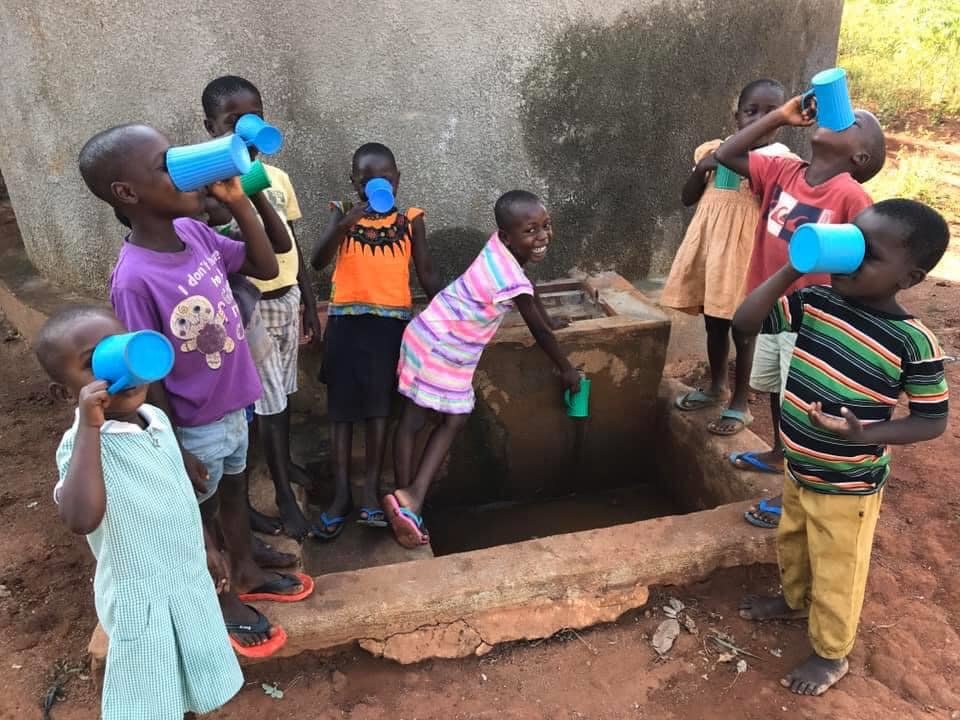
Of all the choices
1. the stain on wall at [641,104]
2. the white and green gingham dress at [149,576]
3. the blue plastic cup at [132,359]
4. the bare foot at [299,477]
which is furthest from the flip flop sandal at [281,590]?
the stain on wall at [641,104]

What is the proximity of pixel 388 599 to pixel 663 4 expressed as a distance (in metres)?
3.35

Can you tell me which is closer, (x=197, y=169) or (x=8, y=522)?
(x=197, y=169)

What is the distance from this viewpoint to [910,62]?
31.4 ft

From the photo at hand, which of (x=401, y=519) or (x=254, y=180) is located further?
(x=401, y=519)

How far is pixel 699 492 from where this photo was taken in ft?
10.6

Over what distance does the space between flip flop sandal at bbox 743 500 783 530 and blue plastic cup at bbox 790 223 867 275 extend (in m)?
1.00

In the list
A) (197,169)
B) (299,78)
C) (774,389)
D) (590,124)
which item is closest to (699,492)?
(774,389)

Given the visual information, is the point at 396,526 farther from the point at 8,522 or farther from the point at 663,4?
the point at 663,4

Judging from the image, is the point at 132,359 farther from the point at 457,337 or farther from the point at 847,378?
the point at 847,378

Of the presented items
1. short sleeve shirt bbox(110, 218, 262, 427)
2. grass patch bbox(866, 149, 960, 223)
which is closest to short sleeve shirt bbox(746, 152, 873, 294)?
short sleeve shirt bbox(110, 218, 262, 427)

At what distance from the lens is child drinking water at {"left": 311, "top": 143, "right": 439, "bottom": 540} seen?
2725 millimetres

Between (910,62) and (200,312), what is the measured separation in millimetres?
10490

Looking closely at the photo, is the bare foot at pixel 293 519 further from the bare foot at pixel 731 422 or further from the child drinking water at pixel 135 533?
the bare foot at pixel 731 422

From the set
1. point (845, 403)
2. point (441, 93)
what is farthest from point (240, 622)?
point (441, 93)
